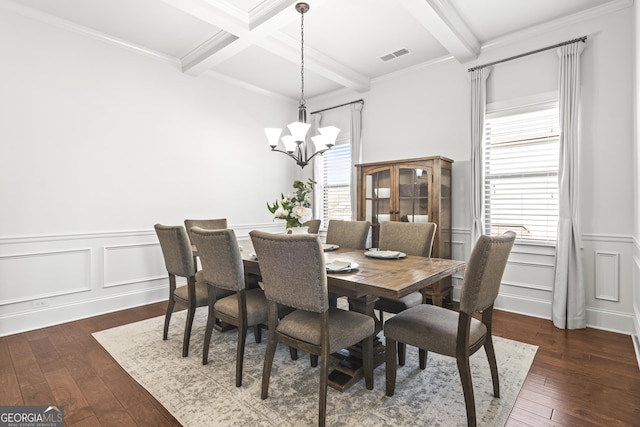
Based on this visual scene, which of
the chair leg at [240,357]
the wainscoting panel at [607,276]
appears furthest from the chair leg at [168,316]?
the wainscoting panel at [607,276]

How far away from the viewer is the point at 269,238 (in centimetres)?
177

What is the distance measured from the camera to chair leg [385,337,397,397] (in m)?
1.98

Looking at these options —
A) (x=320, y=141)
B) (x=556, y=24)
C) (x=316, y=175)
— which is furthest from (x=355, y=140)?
(x=556, y=24)

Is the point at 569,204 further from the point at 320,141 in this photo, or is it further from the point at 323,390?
the point at 323,390

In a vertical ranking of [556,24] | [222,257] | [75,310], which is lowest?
[75,310]

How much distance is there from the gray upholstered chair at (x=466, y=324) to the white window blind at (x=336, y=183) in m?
3.13

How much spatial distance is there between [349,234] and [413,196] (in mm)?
1054

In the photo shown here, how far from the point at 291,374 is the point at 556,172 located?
10.2 ft

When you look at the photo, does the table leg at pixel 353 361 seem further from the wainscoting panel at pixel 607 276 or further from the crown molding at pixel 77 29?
the crown molding at pixel 77 29

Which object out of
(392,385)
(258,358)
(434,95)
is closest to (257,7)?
(434,95)

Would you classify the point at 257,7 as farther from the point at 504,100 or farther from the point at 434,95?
the point at 504,100

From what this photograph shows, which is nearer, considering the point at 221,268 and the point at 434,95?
the point at 221,268

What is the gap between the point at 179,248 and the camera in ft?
8.41

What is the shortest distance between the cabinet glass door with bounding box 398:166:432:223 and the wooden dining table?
1392mm
